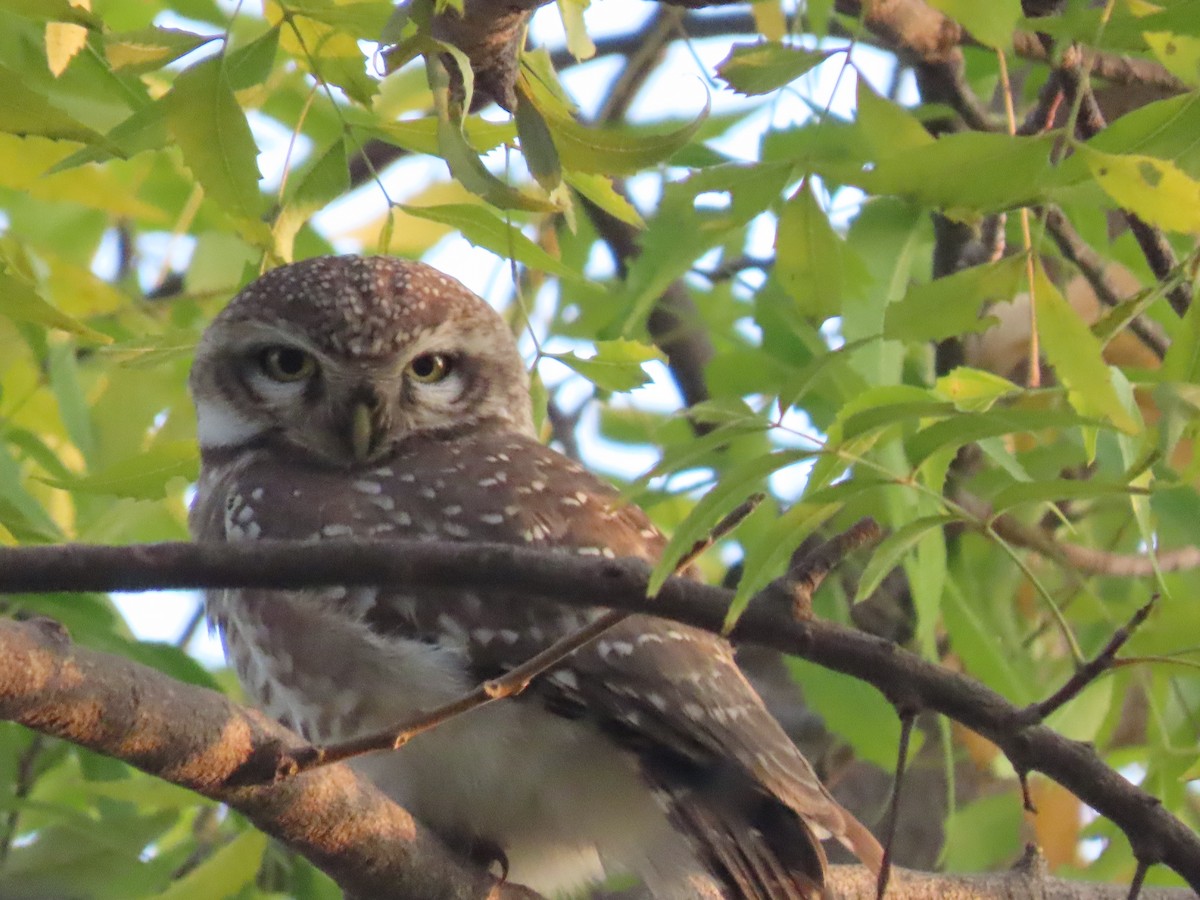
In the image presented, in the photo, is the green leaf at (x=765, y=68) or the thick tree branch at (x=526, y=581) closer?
the thick tree branch at (x=526, y=581)

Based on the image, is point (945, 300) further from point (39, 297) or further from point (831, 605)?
point (831, 605)

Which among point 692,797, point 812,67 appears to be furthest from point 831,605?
point 812,67

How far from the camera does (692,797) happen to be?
7.89 feet

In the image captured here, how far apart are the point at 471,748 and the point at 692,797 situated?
0.35 m

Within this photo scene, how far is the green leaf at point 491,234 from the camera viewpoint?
2389mm

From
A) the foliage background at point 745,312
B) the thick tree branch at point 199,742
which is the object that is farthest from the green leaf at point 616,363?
the thick tree branch at point 199,742

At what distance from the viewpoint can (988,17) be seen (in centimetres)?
164

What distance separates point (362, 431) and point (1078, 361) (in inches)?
68.5

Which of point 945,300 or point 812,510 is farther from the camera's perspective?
point 945,300

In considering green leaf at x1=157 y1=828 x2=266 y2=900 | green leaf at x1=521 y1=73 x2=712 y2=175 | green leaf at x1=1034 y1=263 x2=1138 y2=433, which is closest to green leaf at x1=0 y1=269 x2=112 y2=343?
green leaf at x1=521 y1=73 x2=712 y2=175

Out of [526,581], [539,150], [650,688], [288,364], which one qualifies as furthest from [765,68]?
[288,364]

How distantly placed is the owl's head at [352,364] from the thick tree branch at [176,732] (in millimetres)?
1151

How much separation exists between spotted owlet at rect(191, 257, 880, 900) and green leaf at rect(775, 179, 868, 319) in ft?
1.41

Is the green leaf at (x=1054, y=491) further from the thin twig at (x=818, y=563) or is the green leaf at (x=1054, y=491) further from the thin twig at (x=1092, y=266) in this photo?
the thin twig at (x=1092, y=266)
